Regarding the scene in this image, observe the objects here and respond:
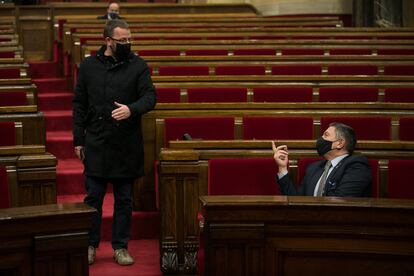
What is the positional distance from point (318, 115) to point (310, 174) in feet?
2.13

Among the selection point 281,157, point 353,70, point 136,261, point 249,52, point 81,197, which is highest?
point 249,52

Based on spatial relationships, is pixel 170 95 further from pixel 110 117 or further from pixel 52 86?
pixel 52 86

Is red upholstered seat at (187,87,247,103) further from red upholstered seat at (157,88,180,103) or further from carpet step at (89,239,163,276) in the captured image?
carpet step at (89,239,163,276)

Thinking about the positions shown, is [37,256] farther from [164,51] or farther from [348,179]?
[164,51]

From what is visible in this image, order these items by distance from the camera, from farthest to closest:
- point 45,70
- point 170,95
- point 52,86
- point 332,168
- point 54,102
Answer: point 45,70 < point 52,86 < point 54,102 < point 170,95 < point 332,168

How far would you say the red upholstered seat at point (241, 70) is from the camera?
4637 millimetres

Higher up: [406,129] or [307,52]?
[307,52]

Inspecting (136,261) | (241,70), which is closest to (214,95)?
(241,70)

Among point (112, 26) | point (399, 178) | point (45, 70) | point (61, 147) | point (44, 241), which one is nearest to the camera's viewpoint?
point (44, 241)

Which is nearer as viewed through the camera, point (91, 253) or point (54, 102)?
point (91, 253)

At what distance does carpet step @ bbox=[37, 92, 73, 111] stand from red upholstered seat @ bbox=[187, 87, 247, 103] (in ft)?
4.84

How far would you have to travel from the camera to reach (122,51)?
2.99 metres

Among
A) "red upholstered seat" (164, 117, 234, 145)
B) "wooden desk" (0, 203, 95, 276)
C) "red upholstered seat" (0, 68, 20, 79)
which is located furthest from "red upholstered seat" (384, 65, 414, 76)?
"wooden desk" (0, 203, 95, 276)

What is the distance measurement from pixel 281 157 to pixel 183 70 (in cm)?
193
